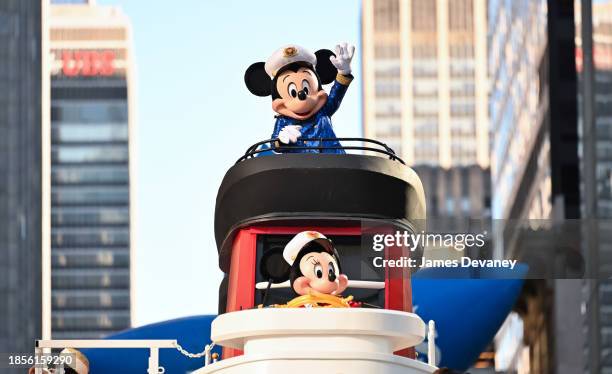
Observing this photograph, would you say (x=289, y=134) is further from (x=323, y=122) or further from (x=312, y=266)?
(x=312, y=266)

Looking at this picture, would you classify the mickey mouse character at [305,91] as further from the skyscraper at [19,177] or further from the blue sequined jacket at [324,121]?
the skyscraper at [19,177]

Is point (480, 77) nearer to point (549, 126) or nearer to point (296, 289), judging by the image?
point (549, 126)

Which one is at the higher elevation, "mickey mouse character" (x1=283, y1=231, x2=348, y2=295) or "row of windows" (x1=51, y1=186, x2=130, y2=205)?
"row of windows" (x1=51, y1=186, x2=130, y2=205)

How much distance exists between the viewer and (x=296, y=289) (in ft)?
38.1

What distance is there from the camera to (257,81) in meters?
15.5

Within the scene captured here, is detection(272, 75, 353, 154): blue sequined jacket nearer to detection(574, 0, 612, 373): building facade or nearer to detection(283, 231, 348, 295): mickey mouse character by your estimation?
detection(283, 231, 348, 295): mickey mouse character

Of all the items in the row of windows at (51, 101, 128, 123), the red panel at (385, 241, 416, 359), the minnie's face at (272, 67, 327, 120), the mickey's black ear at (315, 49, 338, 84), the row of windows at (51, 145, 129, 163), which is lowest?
the red panel at (385, 241, 416, 359)

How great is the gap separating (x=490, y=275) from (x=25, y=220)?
95289 millimetres

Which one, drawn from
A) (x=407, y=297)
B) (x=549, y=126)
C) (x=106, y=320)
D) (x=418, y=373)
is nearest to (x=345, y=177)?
(x=407, y=297)

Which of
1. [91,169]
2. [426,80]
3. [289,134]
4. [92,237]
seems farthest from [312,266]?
[91,169]

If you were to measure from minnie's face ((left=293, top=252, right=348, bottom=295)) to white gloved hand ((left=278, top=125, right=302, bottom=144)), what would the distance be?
98.5 inches

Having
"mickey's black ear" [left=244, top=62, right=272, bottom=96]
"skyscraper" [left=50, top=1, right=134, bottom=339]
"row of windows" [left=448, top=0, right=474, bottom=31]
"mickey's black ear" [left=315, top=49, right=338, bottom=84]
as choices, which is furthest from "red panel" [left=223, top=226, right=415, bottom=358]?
"row of windows" [left=448, top=0, right=474, bottom=31]

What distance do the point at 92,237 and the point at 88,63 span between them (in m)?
19.8

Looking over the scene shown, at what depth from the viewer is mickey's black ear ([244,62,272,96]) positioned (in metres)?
15.5
